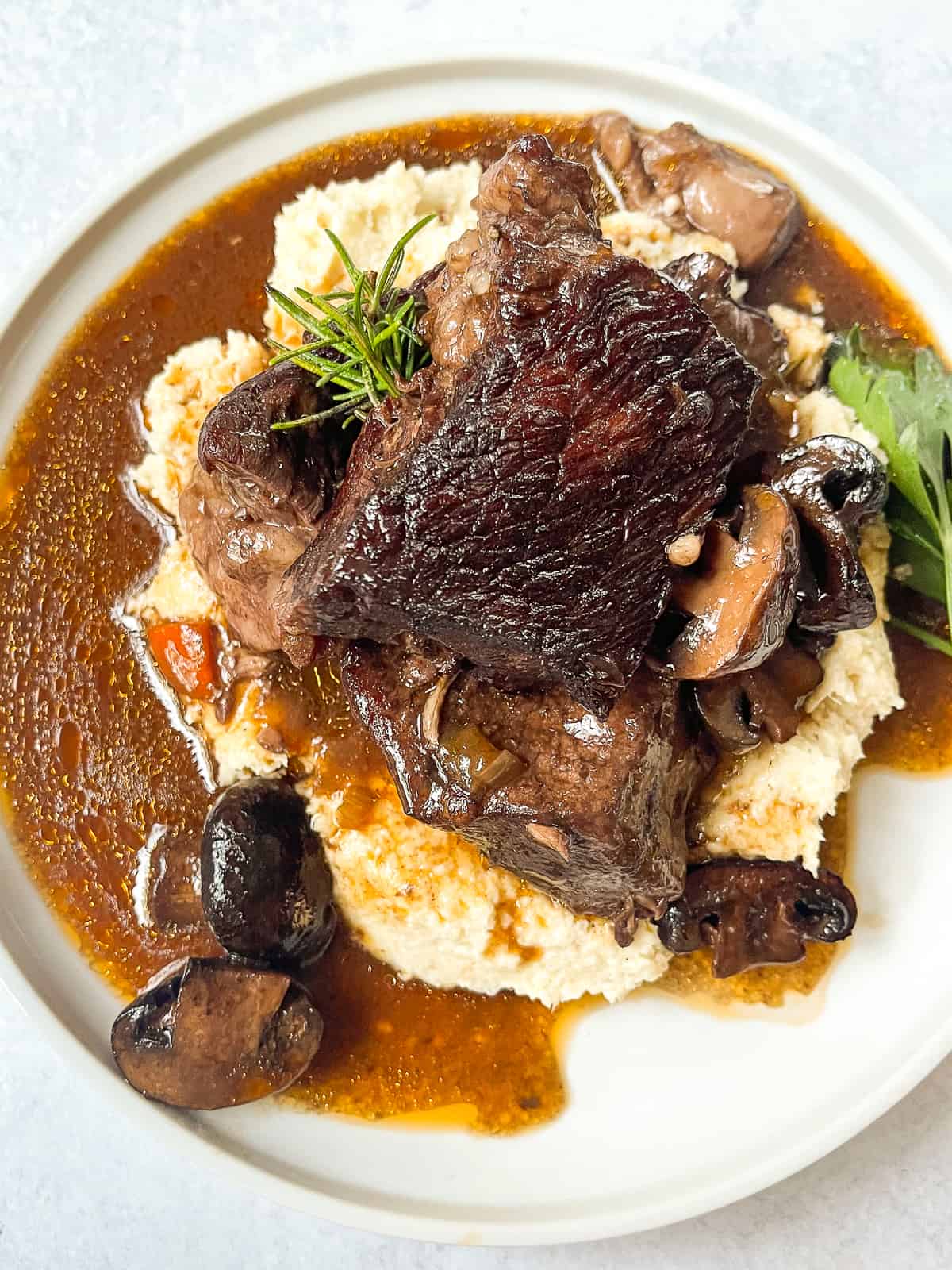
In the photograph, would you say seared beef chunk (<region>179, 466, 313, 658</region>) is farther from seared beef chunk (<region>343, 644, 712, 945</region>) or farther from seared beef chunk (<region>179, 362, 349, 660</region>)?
seared beef chunk (<region>343, 644, 712, 945</region>)

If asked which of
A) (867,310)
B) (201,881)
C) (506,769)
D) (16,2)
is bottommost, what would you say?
(201,881)

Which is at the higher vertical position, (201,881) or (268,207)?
(268,207)

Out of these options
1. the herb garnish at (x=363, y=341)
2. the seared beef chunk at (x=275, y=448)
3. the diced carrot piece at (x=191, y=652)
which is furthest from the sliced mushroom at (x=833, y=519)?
the diced carrot piece at (x=191, y=652)

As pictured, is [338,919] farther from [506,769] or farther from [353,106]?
[353,106]

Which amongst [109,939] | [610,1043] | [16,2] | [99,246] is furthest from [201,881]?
[16,2]

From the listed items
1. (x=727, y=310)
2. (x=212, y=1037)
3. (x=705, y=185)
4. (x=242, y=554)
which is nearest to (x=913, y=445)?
(x=727, y=310)

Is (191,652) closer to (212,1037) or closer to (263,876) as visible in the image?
(263,876)
